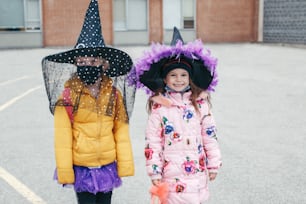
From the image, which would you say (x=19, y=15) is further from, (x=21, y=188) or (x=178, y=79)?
(x=178, y=79)

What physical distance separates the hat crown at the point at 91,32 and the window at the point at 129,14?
2916 cm

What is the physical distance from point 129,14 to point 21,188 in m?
27.6

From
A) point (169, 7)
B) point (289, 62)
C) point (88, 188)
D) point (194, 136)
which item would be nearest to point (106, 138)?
point (88, 188)

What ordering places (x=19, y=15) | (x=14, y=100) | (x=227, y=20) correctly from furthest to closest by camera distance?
(x=227, y=20), (x=19, y=15), (x=14, y=100)

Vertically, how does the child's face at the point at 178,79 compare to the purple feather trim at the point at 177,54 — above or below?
below

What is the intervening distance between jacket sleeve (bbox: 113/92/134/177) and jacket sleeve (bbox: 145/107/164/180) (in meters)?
0.19

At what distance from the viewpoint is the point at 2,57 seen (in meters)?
25.7

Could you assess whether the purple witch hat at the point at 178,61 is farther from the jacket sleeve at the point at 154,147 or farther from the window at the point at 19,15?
the window at the point at 19,15

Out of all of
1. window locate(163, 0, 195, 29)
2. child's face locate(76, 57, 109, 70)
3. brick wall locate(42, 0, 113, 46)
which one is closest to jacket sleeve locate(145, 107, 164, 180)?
child's face locate(76, 57, 109, 70)

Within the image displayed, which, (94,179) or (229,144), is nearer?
(94,179)

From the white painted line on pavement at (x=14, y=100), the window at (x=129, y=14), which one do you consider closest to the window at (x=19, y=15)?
the window at (x=129, y=14)

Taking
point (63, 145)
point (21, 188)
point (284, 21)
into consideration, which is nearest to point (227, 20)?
point (284, 21)

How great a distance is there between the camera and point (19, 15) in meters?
30.9

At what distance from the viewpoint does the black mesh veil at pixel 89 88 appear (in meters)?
3.92
